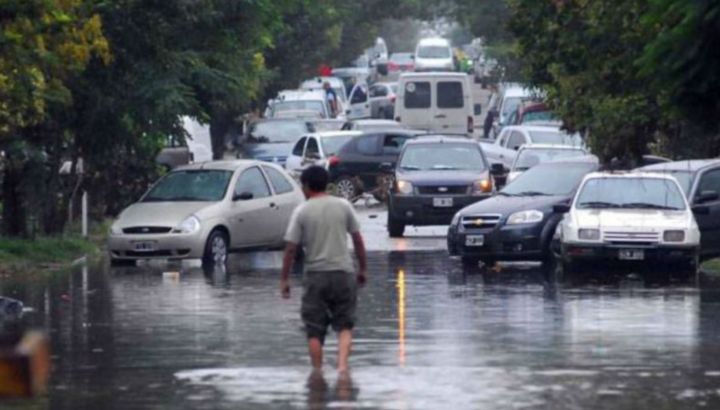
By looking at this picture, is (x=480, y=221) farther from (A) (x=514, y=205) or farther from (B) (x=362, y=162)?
(B) (x=362, y=162)

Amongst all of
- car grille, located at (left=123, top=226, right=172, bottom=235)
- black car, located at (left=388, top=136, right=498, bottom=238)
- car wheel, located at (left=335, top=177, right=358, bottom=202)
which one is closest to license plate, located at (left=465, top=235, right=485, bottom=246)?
car grille, located at (left=123, top=226, right=172, bottom=235)

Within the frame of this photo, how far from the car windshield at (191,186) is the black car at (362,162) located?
15023mm

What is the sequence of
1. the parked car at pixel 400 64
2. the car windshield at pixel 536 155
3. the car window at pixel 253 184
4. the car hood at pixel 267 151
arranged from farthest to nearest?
1. the parked car at pixel 400 64
2. the car hood at pixel 267 151
3. the car windshield at pixel 536 155
4. the car window at pixel 253 184

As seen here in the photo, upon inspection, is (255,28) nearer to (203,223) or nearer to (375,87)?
(203,223)

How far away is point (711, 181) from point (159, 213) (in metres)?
8.39

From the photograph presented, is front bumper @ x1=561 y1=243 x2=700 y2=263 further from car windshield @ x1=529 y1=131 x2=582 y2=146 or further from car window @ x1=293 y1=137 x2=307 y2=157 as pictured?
car window @ x1=293 y1=137 x2=307 y2=157

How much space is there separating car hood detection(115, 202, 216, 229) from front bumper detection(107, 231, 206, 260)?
0.69 ft

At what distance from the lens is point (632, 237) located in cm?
2330

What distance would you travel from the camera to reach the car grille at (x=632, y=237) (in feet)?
76.3

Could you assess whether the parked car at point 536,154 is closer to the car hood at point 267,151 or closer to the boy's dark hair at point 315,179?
the car hood at point 267,151

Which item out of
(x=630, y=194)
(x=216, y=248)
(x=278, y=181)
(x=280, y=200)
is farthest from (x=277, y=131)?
(x=630, y=194)

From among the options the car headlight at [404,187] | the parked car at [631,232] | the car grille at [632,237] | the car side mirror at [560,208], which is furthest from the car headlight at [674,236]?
the car headlight at [404,187]

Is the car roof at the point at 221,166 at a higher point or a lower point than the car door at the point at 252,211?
higher

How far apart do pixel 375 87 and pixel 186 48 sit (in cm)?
5103
